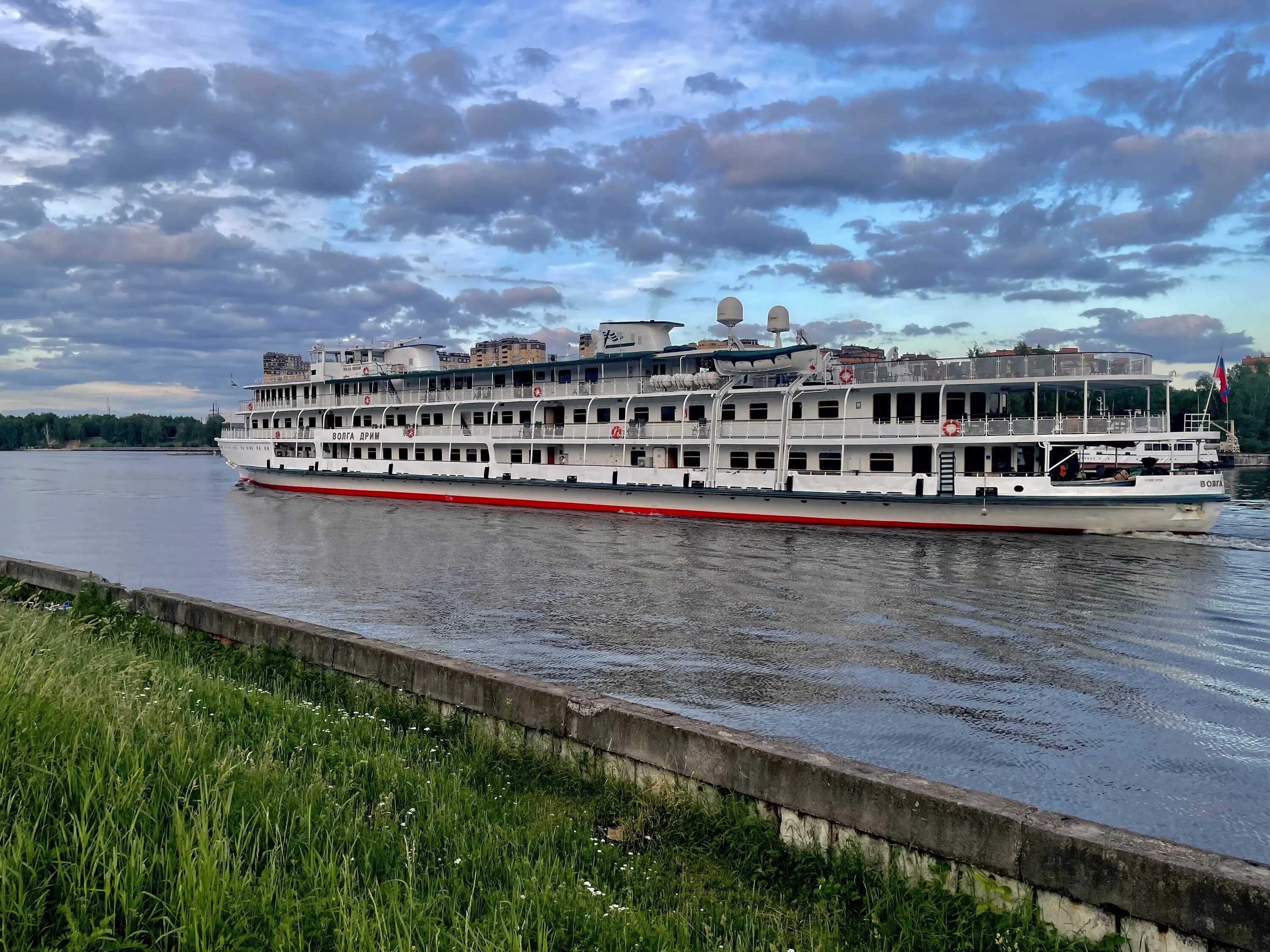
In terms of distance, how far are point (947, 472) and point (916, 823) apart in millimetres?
32063

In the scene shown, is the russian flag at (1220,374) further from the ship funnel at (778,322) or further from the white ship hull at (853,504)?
the ship funnel at (778,322)

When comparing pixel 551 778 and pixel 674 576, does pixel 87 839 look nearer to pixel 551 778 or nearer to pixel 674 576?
pixel 551 778

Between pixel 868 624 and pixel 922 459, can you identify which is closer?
pixel 868 624

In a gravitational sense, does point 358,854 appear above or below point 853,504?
below

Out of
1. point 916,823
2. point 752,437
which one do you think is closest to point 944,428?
point 752,437


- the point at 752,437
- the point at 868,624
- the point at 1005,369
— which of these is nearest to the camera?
the point at 868,624

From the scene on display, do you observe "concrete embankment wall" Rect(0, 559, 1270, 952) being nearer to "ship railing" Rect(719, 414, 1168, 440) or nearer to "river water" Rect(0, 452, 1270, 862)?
"river water" Rect(0, 452, 1270, 862)

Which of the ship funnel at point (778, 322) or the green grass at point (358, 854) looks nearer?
the green grass at point (358, 854)

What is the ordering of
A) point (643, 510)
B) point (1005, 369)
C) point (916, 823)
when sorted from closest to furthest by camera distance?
point (916, 823) → point (1005, 369) → point (643, 510)

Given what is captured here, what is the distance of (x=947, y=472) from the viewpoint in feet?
117

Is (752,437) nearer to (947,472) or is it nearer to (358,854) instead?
(947,472)

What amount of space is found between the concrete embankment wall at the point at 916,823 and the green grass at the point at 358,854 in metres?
0.19

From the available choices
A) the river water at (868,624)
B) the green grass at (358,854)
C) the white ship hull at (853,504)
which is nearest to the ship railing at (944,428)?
the white ship hull at (853,504)

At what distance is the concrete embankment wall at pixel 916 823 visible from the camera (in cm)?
460
